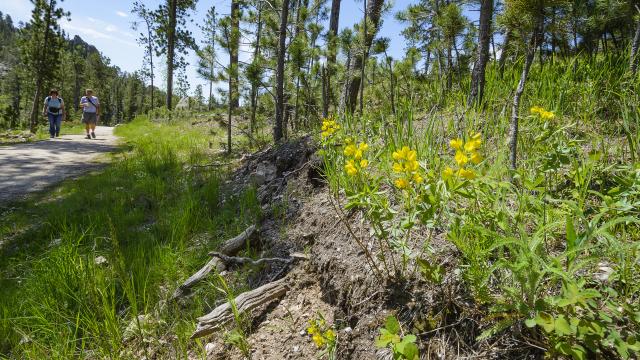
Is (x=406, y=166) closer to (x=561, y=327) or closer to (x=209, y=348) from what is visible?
(x=561, y=327)

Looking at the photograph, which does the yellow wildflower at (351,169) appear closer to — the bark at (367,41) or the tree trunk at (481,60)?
the tree trunk at (481,60)

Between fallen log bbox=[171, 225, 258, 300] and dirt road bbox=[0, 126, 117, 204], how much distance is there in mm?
3864

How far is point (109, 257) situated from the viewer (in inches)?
82.0

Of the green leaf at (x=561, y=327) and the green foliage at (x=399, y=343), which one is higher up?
the green leaf at (x=561, y=327)

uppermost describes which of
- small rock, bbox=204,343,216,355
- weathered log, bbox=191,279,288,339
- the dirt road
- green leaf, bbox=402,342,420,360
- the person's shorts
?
the person's shorts

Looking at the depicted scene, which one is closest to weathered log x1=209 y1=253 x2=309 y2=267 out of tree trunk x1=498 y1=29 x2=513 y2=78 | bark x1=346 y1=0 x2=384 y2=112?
tree trunk x1=498 y1=29 x2=513 y2=78

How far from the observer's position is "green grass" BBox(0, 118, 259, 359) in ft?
6.09

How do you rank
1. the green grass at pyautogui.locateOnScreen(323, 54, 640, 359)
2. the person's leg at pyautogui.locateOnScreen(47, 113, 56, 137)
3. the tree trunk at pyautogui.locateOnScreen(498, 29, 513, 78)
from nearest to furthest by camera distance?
1. the green grass at pyautogui.locateOnScreen(323, 54, 640, 359)
2. the tree trunk at pyautogui.locateOnScreen(498, 29, 513, 78)
3. the person's leg at pyautogui.locateOnScreen(47, 113, 56, 137)

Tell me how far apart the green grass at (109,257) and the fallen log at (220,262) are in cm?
12

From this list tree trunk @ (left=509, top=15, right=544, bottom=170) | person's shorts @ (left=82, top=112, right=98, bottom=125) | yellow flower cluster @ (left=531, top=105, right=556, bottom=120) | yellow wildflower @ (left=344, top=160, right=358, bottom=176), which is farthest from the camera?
person's shorts @ (left=82, top=112, right=98, bottom=125)

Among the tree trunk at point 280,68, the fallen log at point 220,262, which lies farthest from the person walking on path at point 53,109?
the fallen log at point 220,262

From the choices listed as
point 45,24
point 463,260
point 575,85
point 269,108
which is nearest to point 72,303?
point 463,260

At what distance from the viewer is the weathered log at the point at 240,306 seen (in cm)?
186

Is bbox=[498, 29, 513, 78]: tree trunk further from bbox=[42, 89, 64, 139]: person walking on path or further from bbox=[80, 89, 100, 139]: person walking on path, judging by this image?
bbox=[42, 89, 64, 139]: person walking on path
